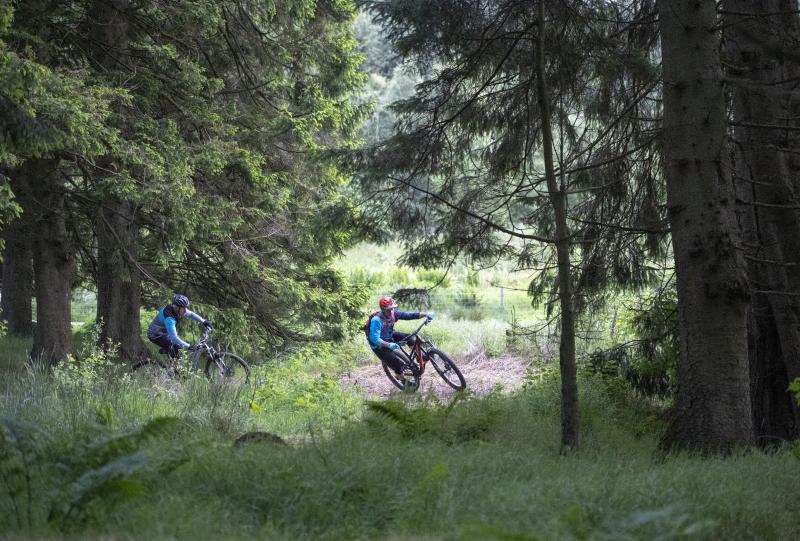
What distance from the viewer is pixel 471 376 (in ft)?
52.6

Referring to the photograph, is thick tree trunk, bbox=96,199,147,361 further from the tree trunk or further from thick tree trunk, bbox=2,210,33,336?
the tree trunk

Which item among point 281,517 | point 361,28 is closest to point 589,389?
point 281,517

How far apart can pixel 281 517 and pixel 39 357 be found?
9.60 metres

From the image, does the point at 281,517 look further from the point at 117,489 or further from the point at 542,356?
the point at 542,356

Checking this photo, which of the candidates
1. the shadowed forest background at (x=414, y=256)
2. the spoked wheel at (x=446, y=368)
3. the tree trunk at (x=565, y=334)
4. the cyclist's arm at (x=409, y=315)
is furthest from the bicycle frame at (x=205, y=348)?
the tree trunk at (x=565, y=334)

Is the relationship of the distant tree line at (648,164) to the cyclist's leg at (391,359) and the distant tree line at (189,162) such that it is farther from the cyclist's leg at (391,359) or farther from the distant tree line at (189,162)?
the cyclist's leg at (391,359)

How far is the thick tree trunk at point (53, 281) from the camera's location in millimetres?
13592

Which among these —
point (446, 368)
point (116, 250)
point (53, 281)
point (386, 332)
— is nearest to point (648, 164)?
point (446, 368)

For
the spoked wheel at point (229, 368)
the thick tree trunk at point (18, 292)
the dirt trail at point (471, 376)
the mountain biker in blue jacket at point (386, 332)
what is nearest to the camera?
the spoked wheel at point (229, 368)

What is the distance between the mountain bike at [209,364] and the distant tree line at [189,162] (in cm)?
136

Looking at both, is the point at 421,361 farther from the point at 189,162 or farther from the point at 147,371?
the point at 189,162

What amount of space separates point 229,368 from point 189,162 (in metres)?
3.23

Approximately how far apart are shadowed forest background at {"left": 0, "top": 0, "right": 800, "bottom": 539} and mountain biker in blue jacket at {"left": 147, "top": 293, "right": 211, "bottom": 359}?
772 millimetres

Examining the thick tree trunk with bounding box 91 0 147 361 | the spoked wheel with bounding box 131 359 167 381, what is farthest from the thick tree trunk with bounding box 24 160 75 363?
the spoked wheel with bounding box 131 359 167 381
